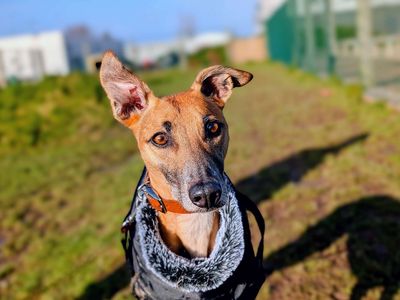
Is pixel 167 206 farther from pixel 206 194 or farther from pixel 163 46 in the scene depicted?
pixel 163 46

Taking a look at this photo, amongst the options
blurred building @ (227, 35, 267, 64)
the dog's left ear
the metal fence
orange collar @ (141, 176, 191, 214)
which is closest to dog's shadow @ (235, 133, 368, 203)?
the metal fence

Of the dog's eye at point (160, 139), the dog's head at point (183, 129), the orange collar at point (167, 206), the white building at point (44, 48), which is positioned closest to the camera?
the dog's head at point (183, 129)

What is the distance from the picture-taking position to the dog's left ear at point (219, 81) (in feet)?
9.61

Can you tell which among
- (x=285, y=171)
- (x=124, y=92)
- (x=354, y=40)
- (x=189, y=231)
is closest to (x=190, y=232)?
Answer: (x=189, y=231)

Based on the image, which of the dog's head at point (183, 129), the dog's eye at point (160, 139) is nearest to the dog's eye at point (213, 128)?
the dog's head at point (183, 129)

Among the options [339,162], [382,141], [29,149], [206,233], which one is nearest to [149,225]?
[206,233]

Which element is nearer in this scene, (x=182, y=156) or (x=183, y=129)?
(x=182, y=156)

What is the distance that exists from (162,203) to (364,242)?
2.26 metres

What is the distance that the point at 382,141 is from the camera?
675 cm

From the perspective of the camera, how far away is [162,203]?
8.46ft

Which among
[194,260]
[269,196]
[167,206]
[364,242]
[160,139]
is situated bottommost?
[269,196]

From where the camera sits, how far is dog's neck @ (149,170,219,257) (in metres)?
2.61

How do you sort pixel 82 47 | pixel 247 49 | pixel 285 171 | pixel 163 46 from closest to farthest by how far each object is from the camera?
pixel 285 171
pixel 247 49
pixel 82 47
pixel 163 46

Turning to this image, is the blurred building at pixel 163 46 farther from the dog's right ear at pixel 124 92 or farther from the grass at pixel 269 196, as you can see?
the dog's right ear at pixel 124 92
